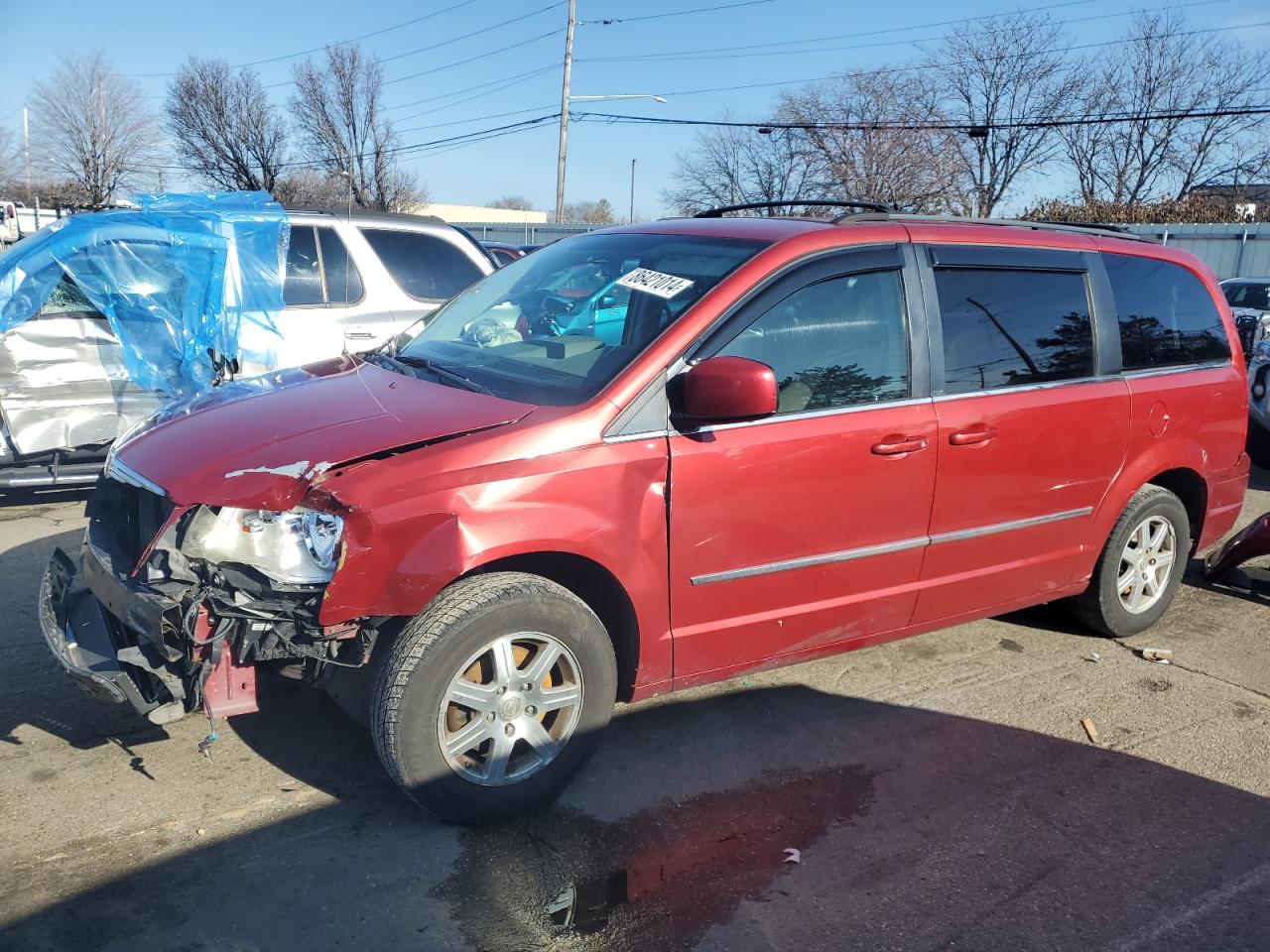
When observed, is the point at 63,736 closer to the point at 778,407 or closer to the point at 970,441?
the point at 778,407

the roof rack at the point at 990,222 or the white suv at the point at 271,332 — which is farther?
the white suv at the point at 271,332

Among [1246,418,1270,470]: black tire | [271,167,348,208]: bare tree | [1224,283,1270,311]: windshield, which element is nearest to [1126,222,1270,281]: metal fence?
[1224,283,1270,311]: windshield

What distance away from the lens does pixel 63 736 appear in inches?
138

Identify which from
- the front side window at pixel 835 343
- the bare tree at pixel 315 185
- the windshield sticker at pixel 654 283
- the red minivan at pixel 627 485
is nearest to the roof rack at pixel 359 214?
the red minivan at pixel 627 485

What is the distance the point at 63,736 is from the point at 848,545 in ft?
9.78

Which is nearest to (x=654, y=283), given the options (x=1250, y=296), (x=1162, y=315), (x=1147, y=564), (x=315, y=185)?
(x=1162, y=315)

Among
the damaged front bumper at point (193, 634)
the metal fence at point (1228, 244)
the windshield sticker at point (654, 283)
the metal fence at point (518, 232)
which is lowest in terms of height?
the damaged front bumper at point (193, 634)

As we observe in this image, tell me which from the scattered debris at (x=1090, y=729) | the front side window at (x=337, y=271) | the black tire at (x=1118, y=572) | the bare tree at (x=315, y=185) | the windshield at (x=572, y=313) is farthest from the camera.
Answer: the bare tree at (x=315, y=185)

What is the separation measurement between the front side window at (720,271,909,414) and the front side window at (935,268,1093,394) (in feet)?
0.87

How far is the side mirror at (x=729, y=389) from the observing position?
3066 millimetres

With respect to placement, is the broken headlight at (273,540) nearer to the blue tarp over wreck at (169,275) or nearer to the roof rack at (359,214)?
the blue tarp over wreck at (169,275)

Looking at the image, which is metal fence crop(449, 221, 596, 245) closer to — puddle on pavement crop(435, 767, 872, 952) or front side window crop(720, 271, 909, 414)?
front side window crop(720, 271, 909, 414)

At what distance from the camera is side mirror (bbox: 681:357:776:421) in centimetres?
307

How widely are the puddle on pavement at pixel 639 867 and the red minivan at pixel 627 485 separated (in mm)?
198
